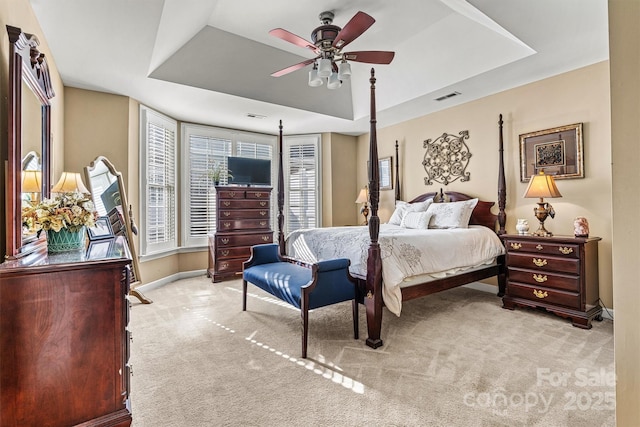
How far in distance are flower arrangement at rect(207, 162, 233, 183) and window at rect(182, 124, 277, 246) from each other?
0.09ft

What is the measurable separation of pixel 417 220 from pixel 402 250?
4.98 ft

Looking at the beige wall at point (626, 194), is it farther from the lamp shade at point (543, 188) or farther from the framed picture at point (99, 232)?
the framed picture at point (99, 232)

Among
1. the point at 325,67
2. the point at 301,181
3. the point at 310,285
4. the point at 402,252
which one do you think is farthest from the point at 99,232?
the point at 301,181

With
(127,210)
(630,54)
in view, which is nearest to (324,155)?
(127,210)

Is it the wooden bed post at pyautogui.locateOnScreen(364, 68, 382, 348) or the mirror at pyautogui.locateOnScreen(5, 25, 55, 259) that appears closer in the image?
the mirror at pyautogui.locateOnScreen(5, 25, 55, 259)

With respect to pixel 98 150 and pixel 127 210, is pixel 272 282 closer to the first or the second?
pixel 127 210

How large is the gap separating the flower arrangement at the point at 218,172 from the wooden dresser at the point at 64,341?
3.68 meters

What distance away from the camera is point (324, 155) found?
6.26m

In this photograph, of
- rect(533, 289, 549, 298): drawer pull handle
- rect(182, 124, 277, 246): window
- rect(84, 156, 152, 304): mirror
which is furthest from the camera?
rect(182, 124, 277, 246): window

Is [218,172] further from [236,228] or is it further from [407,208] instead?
[407,208]

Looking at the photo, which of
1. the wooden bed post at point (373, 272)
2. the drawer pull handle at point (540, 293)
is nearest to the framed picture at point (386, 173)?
the drawer pull handle at point (540, 293)

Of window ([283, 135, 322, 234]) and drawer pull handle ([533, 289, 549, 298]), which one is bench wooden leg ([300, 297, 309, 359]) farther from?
window ([283, 135, 322, 234])

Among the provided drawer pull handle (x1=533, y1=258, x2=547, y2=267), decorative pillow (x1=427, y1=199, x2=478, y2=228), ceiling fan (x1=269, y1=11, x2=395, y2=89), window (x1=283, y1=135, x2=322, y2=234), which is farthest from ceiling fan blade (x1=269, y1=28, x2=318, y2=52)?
window (x1=283, y1=135, x2=322, y2=234)

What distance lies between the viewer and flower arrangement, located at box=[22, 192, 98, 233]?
1.68 metres
